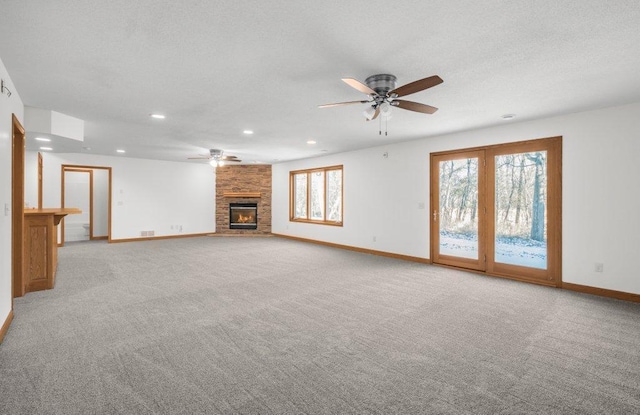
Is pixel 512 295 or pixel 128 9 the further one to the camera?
pixel 512 295

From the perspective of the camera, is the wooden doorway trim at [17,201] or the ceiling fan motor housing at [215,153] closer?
the wooden doorway trim at [17,201]

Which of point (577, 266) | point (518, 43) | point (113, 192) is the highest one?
point (518, 43)

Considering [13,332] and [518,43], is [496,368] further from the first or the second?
[13,332]

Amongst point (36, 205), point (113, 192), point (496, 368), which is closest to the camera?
point (496, 368)

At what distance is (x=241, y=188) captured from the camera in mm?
10953

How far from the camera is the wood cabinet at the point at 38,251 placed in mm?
4293

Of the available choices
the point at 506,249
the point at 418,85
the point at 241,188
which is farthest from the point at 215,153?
the point at 506,249

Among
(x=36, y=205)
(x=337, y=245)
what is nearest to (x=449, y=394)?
(x=337, y=245)

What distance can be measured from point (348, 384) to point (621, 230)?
14.2ft

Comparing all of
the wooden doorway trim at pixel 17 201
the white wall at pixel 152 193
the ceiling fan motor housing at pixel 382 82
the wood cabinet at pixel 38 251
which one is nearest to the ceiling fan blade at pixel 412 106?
the ceiling fan motor housing at pixel 382 82

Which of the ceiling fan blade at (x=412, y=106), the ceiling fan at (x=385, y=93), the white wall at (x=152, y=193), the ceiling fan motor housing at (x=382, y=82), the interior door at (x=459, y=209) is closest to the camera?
the ceiling fan at (x=385, y=93)

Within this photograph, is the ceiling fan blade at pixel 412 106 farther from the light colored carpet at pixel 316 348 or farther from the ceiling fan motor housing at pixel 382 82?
the light colored carpet at pixel 316 348

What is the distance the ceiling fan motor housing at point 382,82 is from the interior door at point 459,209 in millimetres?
3200

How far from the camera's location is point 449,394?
2.12 metres
